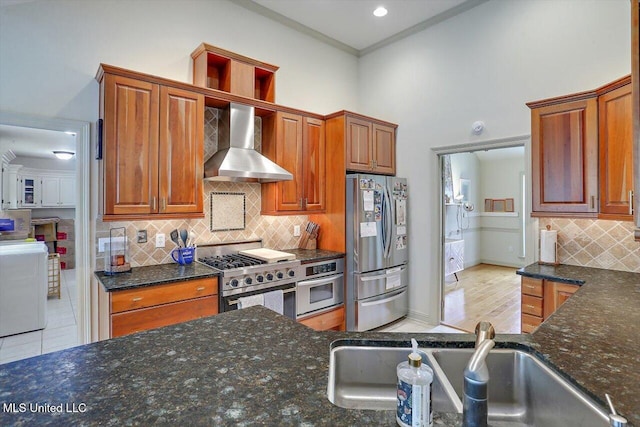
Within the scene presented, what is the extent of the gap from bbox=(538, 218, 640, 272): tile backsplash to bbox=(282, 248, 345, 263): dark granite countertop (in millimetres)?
2043

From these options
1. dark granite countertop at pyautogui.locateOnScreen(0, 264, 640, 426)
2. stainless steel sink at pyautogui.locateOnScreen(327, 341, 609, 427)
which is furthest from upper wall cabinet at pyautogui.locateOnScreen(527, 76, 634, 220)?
stainless steel sink at pyautogui.locateOnScreen(327, 341, 609, 427)

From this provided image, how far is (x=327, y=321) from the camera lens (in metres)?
3.45

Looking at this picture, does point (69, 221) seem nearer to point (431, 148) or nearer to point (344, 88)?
point (344, 88)

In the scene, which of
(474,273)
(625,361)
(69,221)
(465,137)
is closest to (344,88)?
(465,137)

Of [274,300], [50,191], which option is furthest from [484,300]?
[50,191]

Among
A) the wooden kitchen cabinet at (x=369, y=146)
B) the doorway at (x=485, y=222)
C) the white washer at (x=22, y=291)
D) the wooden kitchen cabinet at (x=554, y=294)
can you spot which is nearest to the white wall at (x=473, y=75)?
the wooden kitchen cabinet at (x=369, y=146)

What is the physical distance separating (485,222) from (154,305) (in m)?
7.40

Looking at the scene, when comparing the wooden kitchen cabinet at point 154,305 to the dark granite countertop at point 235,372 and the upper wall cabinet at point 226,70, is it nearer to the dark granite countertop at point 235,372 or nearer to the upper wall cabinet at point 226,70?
the dark granite countertop at point 235,372

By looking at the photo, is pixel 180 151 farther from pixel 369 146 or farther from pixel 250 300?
pixel 369 146

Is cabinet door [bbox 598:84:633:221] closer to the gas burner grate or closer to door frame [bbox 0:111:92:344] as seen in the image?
the gas burner grate

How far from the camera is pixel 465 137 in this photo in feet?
11.8

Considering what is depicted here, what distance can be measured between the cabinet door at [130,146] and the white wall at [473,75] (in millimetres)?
2873

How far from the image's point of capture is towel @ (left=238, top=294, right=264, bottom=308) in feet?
9.03

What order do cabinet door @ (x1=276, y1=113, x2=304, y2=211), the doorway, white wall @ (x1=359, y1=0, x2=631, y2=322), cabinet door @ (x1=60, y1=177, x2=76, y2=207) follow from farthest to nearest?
cabinet door @ (x1=60, y1=177, x2=76, y2=207) < the doorway < cabinet door @ (x1=276, y1=113, x2=304, y2=211) < white wall @ (x1=359, y1=0, x2=631, y2=322)
